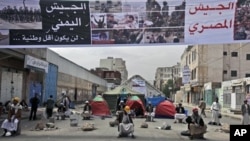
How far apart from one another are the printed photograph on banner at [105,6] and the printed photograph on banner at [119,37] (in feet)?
3.05

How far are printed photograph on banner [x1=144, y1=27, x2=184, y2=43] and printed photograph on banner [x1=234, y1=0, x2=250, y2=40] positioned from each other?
242cm

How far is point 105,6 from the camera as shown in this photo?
1889 cm

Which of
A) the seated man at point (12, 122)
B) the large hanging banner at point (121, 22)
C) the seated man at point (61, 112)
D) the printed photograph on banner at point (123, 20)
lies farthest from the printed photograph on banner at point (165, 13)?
the seated man at point (61, 112)

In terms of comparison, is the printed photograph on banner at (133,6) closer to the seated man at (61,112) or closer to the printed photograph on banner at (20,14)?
the printed photograph on banner at (20,14)

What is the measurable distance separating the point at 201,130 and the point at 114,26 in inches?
237

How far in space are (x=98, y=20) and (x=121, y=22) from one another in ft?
3.47

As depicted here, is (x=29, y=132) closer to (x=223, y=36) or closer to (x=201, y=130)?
(x=201, y=130)

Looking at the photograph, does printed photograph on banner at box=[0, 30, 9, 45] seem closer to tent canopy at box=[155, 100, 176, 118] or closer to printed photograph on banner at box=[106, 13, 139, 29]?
printed photograph on banner at box=[106, 13, 139, 29]

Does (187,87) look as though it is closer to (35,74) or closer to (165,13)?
(35,74)

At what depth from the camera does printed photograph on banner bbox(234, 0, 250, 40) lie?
1834cm

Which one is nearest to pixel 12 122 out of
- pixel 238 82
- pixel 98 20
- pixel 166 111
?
pixel 98 20

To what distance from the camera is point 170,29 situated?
1867 cm

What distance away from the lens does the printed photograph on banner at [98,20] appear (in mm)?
18922

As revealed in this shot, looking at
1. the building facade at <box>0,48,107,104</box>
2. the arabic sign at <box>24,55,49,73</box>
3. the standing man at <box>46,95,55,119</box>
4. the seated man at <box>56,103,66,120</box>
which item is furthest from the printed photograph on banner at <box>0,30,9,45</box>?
the arabic sign at <box>24,55,49,73</box>
